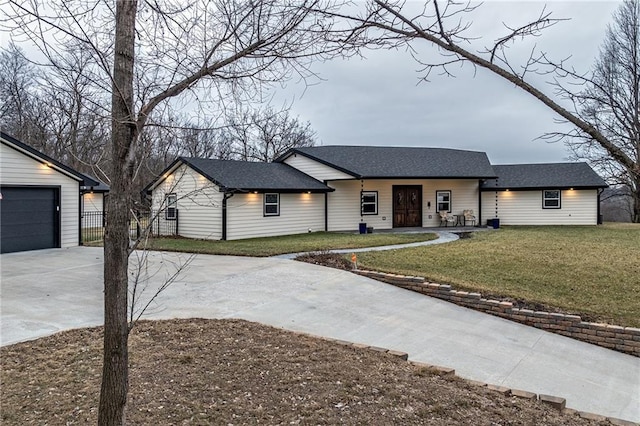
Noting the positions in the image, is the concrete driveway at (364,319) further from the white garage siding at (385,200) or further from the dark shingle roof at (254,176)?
the white garage siding at (385,200)

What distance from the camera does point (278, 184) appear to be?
58.6 feet

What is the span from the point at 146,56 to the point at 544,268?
10293mm

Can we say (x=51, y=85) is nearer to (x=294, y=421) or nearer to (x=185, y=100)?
(x=185, y=100)

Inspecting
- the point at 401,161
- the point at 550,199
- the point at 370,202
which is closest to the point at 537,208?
the point at 550,199

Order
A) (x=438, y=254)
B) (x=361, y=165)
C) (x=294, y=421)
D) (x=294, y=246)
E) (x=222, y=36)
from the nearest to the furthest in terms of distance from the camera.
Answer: (x=222, y=36), (x=294, y=421), (x=438, y=254), (x=294, y=246), (x=361, y=165)

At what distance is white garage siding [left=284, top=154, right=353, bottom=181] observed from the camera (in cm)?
1997

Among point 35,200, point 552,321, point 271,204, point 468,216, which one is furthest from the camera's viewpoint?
point 468,216

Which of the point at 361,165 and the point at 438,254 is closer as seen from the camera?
the point at 438,254

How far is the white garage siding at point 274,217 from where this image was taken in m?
16.4

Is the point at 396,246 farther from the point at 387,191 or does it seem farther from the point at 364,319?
the point at 364,319

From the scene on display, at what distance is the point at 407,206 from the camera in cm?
2175

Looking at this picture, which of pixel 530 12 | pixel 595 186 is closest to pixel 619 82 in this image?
pixel 530 12

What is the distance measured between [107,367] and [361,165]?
18985 mm

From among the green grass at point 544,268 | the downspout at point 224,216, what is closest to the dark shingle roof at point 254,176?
the downspout at point 224,216
